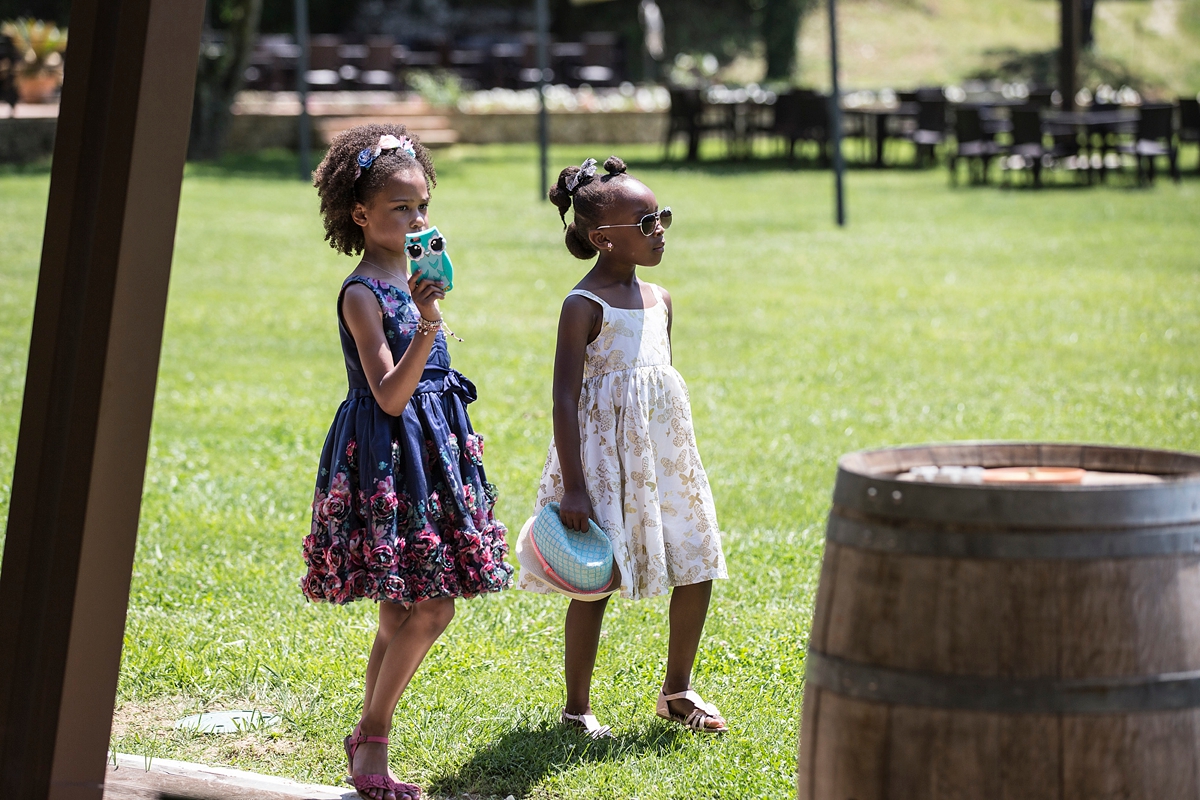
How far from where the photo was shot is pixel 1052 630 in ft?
6.59

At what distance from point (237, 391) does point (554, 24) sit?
104ft

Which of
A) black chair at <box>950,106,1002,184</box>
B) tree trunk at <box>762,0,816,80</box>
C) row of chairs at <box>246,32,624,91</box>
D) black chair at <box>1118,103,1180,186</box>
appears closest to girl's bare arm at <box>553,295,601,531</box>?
black chair at <box>1118,103,1180,186</box>

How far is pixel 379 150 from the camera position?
327cm

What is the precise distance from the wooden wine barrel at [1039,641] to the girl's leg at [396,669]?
139 centimetres

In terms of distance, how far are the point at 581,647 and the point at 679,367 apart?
5759 mm

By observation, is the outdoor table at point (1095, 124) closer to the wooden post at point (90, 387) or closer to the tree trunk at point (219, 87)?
the tree trunk at point (219, 87)

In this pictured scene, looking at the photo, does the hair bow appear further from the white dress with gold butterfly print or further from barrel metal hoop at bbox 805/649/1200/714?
barrel metal hoop at bbox 805/649/1200/714

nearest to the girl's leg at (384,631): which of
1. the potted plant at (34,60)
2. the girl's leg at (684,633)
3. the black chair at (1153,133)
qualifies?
the girl's leg at (684,633)

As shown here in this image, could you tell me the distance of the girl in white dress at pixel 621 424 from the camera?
11.3 ft

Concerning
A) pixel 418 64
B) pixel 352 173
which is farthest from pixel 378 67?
pixel 352 173

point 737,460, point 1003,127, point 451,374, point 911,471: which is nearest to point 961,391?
point 737,460

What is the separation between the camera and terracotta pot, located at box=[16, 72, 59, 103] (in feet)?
73.0

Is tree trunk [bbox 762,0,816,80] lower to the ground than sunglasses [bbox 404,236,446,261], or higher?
higher

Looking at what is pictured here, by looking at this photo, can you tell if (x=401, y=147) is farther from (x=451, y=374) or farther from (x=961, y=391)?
(x=961, y=391)
